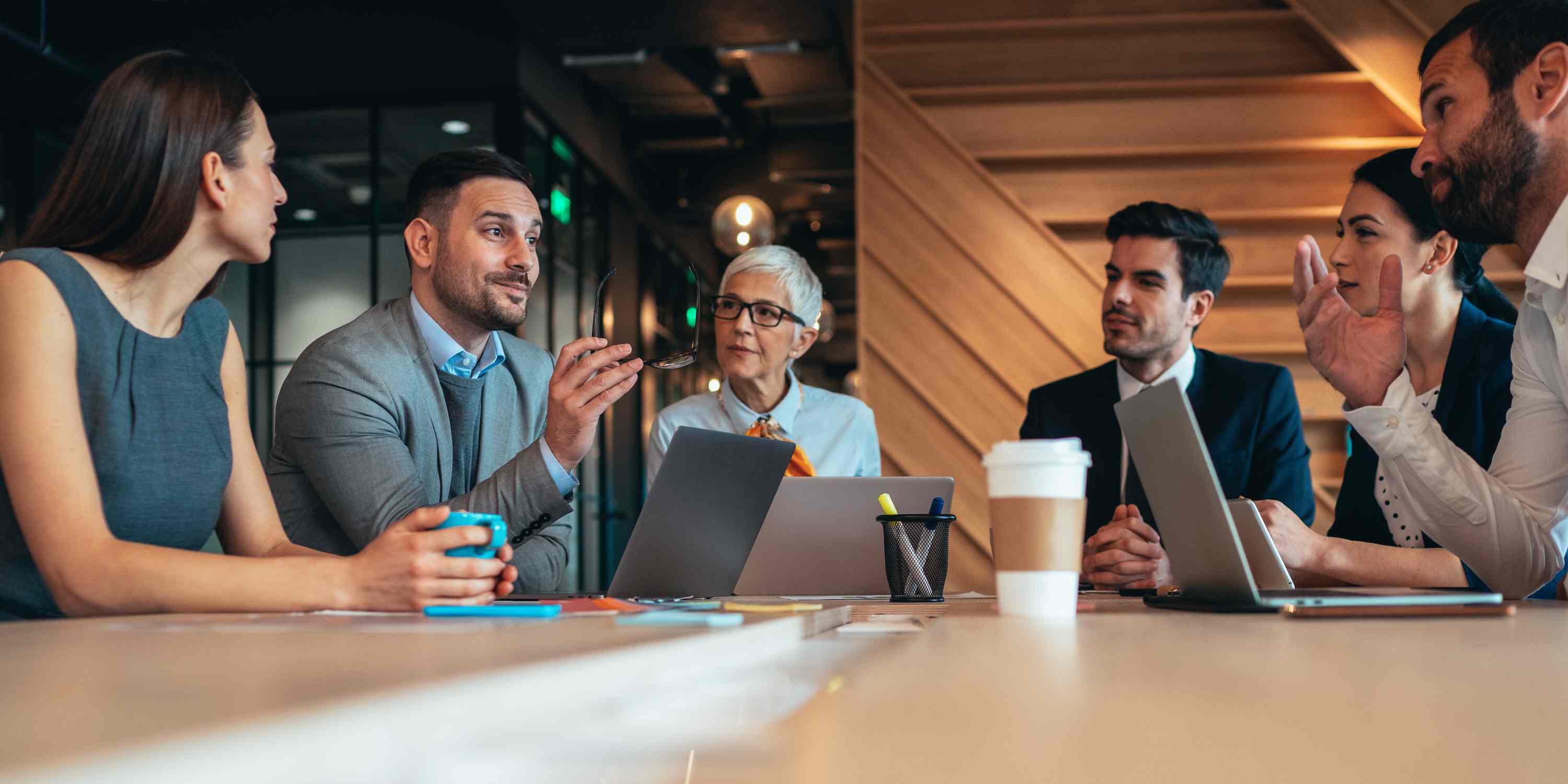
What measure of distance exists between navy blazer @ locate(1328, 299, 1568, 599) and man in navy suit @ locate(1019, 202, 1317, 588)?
391mm

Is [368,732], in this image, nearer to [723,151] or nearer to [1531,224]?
[1531,224]

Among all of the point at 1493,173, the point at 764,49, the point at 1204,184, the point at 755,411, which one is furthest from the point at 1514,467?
the point at 764,49

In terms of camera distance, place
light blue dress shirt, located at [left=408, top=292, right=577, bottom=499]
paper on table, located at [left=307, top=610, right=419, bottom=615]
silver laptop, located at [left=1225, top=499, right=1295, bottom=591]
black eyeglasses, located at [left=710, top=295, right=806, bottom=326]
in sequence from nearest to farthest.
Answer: paper on table, located at [left=307, top=610, right=419, bottom=615]
silver laptop, located at [left=1225, top=499, right=1295, bottom=591]
light blue dress shirt, located at [left=408, top=292, right=577, bottom=499]
black eyeglasses, located at [left=710, top=295, right=806, bottom=326]

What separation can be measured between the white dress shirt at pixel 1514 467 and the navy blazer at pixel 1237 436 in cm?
98

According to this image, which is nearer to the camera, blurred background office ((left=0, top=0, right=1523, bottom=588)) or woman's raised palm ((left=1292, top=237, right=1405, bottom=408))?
woman's raised palm ((left=1292, top=237, right=1405, bottom=408))

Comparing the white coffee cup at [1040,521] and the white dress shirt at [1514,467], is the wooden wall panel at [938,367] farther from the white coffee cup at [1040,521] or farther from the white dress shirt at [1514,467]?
the white coffee cup at [1040,521]

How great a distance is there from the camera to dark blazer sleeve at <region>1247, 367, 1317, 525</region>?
2.80 metres

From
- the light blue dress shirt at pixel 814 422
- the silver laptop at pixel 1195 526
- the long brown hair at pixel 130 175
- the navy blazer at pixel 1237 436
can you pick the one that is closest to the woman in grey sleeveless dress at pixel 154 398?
the long brown hair at pixel 130 175

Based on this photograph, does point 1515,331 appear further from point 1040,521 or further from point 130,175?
point 130,175

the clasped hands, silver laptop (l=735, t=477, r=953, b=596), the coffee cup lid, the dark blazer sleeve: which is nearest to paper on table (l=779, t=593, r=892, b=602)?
silver laptop (l=735, t=477, r=953, b=596)

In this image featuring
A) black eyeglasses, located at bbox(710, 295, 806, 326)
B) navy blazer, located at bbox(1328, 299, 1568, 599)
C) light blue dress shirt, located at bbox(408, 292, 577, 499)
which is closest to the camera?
navy blazer, located at bbox(1328, 299, 1568, 599)

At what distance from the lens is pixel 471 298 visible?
2443 mm

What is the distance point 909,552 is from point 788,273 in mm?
1851

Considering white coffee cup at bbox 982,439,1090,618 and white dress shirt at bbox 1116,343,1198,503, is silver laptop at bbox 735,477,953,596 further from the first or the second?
white dress shirt at bbox 1116,343,1198,503
